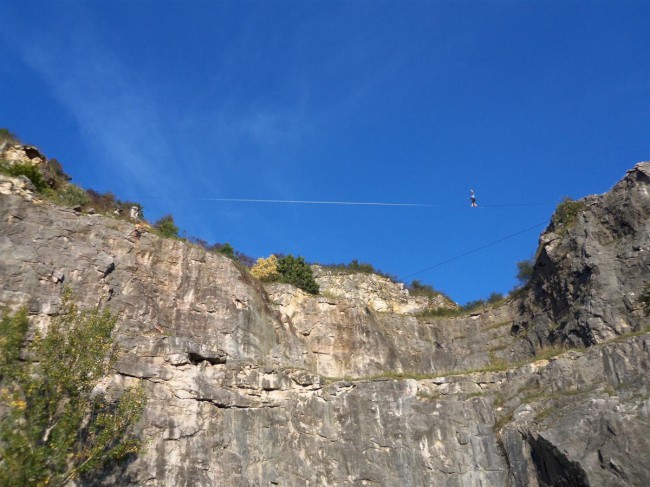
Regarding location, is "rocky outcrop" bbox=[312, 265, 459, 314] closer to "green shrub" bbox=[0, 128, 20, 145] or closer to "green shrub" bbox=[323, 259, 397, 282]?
"green shrub" bbox=[323, 259, 397, 282]

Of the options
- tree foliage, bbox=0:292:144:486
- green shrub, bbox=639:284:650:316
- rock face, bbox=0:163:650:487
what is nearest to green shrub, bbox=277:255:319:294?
rock face, bbox=0:163:650:487

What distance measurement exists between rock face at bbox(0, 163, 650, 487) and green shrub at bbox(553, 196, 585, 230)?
812 millimetres

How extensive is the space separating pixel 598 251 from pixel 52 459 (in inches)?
1039

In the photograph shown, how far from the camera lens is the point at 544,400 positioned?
24812 mm

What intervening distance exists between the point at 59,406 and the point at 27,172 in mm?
14221

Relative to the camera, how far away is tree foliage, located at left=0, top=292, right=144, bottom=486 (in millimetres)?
16141

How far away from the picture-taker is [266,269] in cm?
4306

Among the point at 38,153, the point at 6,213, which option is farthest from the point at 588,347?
the point at 38,153

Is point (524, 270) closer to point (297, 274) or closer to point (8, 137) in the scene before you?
point (297, 274)

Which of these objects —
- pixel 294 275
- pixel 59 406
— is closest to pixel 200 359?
pixel 59 406

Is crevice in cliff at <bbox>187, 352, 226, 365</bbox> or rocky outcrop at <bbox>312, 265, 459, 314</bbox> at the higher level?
rocky outcrop at <bbox>312, 265, 459, 314</bbox>

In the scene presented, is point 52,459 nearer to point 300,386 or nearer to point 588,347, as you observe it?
point 300,386

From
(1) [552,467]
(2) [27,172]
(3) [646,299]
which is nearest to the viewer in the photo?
(1) [552,467]

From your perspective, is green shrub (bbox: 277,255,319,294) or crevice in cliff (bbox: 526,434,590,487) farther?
green shrub (bbox: 277,255,319,294)
